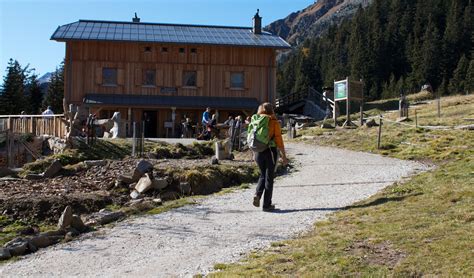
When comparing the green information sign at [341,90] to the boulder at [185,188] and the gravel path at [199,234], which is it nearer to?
the gravel path at [199,234]

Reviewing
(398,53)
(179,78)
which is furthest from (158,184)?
(398,53)

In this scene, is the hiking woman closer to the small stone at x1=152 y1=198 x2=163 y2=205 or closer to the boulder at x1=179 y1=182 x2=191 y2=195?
the small stone at x1=152 y1=198 x2=163 y2=205

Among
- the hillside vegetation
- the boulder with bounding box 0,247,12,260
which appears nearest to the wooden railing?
the boulder with bounding box 0,247,12,260

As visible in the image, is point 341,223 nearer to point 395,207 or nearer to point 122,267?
point 395,207

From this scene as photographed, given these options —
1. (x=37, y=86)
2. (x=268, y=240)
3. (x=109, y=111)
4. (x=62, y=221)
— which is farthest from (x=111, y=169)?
(x=37, y=86)

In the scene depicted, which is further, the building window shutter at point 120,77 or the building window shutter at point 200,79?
the building window shutter at point 200,79

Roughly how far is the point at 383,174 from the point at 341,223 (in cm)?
582

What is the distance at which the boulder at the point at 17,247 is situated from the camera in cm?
847

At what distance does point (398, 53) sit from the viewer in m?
94.8

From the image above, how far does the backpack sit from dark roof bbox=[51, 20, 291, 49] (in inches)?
1141

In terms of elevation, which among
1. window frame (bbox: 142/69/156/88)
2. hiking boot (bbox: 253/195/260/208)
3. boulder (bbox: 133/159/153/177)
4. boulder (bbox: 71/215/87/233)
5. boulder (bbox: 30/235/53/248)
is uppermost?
window frame (bbox: 142/69/156/88)

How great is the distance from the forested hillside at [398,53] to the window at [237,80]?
133ft

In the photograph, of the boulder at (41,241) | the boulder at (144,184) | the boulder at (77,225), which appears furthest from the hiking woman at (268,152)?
the boulder at (41,241)

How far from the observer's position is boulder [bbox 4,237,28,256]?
27.8ft
